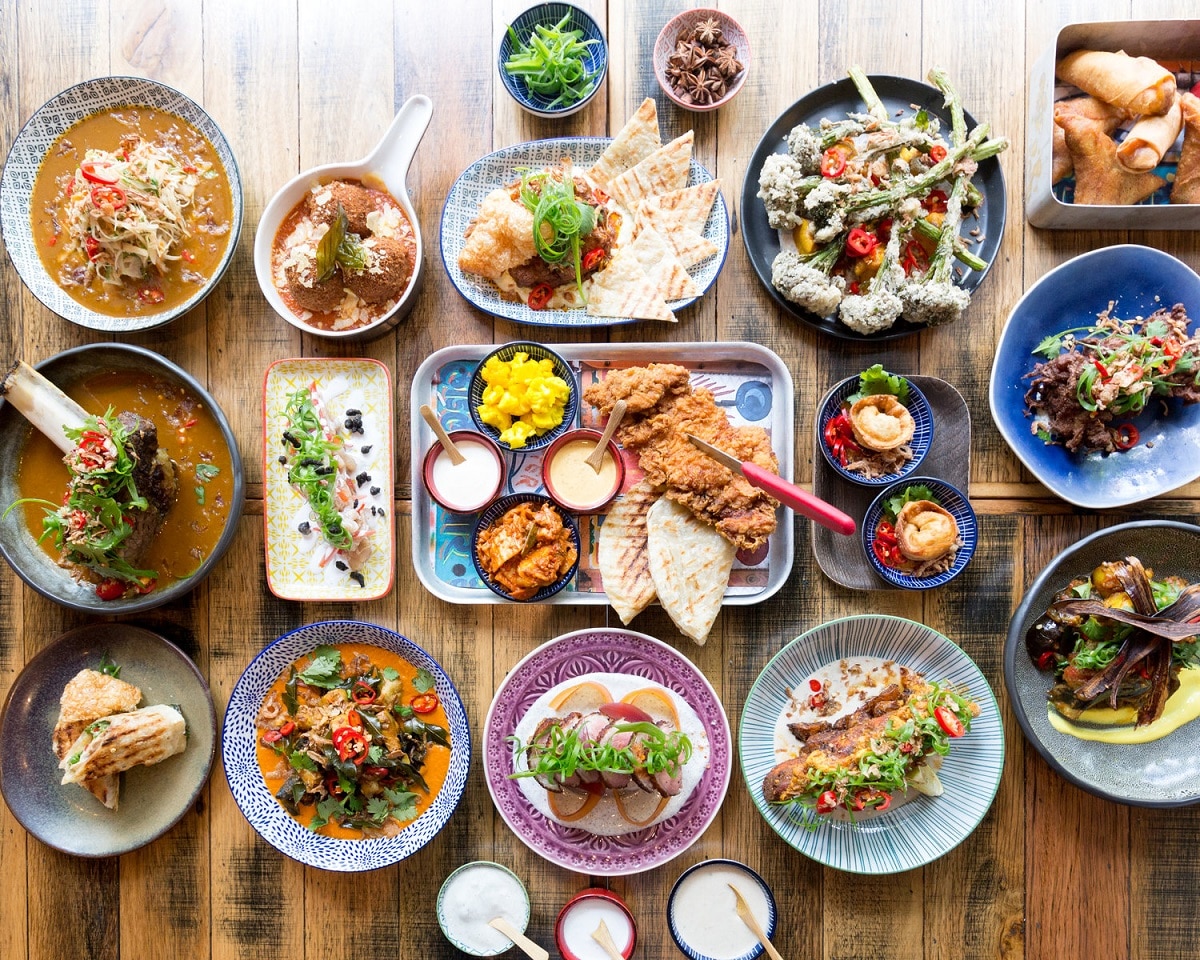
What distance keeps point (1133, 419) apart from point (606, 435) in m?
2.19

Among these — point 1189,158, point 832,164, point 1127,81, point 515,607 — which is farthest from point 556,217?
point 1189,158

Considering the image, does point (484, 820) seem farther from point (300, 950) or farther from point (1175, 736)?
point (1175, 736)

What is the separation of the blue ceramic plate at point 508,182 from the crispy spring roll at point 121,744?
7.04 ft

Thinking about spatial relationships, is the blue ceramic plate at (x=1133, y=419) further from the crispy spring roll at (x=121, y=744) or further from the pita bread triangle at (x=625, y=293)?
the crispy spring roll at (x=121, y=744)

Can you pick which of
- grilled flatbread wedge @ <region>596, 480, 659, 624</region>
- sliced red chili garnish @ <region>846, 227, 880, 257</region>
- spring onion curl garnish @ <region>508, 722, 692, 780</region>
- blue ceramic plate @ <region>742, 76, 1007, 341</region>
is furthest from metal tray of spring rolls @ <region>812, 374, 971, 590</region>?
spring onion curl garnish @ <region>508, 722, 692, 780</region>

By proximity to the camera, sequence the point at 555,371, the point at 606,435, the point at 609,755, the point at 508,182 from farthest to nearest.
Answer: the point at 508,182 < the point at 555,371 < the point at 606,435 < the point at 609,755

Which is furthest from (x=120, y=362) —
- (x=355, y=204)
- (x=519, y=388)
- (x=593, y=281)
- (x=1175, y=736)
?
(x=1175, y=736)

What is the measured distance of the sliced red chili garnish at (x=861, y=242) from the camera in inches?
128

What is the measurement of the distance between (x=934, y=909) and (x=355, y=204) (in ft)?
12.5

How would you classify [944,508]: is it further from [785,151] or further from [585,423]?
[785,151]

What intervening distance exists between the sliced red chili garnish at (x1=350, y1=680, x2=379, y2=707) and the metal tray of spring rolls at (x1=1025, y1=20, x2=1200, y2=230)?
3.37 meters

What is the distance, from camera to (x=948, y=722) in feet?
9.98

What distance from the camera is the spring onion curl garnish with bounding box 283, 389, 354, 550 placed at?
3197 mm

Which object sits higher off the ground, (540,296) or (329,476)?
(540,296)
